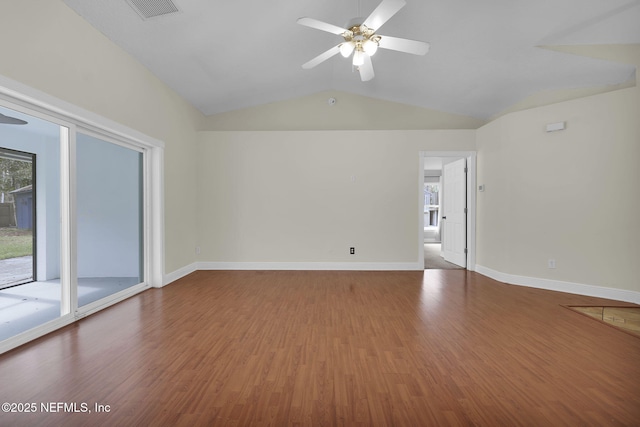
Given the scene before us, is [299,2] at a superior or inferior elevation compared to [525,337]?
superior

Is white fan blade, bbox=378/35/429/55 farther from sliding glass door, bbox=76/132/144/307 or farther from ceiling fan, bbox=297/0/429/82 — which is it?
sliding glass door, bbox=76/132/144/307

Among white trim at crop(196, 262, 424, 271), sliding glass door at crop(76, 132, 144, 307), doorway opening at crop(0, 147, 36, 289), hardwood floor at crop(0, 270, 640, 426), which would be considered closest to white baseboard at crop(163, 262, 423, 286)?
white trim at crop(196, 262, 424, 271)

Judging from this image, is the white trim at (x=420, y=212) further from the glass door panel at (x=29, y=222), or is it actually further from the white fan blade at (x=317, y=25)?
the glass door panel at (x=29, y=222)

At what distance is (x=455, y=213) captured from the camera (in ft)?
18.8

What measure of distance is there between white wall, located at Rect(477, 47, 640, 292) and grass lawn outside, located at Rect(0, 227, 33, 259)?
5.91 meters

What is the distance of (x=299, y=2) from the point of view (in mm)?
2967

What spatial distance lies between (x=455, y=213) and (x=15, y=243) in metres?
6.27

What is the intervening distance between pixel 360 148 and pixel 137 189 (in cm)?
364

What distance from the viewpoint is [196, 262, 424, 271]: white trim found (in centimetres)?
529

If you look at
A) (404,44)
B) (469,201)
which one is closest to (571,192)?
(469,201)

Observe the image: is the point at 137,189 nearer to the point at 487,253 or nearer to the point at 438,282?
the point at 438,282

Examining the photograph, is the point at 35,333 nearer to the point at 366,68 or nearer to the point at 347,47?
the point at 347,47

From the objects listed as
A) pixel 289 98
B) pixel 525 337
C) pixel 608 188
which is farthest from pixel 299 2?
pixel 608 188

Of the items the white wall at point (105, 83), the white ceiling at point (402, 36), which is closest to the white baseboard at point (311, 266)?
the white wall at point (105, 83)
